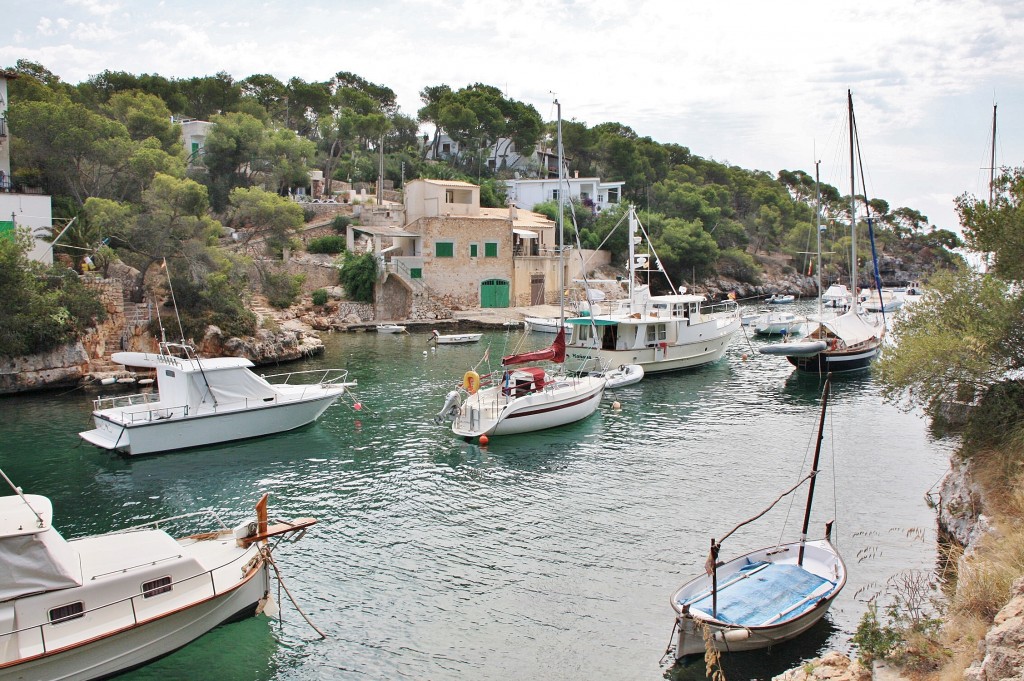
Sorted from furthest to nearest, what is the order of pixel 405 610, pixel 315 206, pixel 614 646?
pixel 315 206
pixel 405 610
pixel 614 646

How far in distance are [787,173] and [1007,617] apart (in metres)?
122

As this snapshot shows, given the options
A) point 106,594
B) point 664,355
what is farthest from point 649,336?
point 106,594

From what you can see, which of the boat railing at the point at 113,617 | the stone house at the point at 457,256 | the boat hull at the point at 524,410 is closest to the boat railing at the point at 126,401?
the boat hull at the point at 524,410

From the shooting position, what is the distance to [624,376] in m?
33.4

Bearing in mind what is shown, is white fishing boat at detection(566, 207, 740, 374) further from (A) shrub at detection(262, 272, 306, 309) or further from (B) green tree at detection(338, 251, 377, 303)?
(B) green tree at detection(338, 251, 377, 303)

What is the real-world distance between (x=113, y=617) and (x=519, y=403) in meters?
14.5

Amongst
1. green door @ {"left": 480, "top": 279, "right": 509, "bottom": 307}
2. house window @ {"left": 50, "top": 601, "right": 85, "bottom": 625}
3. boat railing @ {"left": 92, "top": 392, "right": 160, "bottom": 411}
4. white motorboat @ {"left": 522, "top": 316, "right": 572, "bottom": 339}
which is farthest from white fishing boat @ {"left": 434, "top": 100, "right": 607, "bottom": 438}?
green door @ {"left": 480, "top": 279, "right": 509, "bottom": 307}

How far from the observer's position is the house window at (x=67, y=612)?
11.4 m

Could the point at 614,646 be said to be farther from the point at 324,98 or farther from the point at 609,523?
the point at 324,98

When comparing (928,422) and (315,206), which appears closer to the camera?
(928,422)

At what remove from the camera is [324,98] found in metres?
77.3

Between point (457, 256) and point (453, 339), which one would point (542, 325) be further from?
point (457, 256)

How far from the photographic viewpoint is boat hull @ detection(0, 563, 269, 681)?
10.9m

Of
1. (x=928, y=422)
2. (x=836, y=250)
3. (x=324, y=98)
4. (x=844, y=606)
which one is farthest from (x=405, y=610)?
(x=836, y=250)
